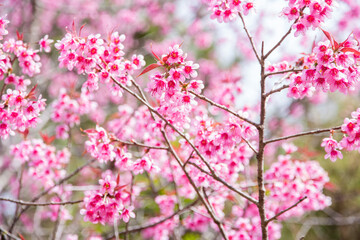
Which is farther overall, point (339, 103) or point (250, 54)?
point (339, 103)

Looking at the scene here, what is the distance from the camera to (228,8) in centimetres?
224

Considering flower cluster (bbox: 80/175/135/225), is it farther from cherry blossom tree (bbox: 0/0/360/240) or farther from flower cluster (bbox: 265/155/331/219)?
flower cluster (bbox: 265/155/331/219)

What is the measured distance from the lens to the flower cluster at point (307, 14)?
6.35 feet

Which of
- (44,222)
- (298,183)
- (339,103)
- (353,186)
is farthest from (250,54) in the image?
(44,222)

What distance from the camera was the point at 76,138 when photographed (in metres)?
7.05

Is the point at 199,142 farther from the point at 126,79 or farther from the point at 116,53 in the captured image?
the point at 116,53

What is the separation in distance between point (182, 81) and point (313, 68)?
2.54 feet

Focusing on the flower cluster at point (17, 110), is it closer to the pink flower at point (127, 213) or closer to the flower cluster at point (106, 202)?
the flower cluster at point (106, 202)

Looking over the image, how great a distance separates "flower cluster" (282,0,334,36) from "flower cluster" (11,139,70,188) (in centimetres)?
266

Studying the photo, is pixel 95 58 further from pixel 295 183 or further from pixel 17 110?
pixel 295 183

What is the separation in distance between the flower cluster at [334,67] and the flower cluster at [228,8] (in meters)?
0.59

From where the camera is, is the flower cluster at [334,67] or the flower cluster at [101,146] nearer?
the flower cluster at [334,67]

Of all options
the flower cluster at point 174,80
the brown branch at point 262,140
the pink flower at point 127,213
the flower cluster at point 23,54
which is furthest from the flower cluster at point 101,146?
the brown branch at point 262,140

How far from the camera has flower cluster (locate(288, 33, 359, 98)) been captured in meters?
1.82
